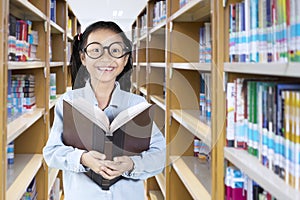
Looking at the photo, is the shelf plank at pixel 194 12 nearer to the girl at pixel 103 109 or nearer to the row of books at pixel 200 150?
the girl at pixel 103 109

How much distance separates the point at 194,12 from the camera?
2.53m

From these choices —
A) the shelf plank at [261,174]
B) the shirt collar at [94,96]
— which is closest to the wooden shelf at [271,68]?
the shelf plank at [261,174]

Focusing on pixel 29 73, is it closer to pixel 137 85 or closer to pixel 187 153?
pixel 187 153

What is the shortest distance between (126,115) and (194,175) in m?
0.69

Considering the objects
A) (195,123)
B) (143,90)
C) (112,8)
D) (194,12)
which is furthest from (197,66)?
(112,8)

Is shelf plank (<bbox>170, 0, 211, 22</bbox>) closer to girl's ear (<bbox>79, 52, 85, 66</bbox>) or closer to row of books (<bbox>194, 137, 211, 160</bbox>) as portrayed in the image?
Result: girl's ear (<bbox>79, 52, 85, 66</bbox>)

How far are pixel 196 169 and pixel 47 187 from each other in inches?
45.8

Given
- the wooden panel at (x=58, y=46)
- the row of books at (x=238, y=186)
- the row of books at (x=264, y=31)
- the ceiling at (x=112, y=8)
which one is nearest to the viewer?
the row of books at (x=264, y=31)

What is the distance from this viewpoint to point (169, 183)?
3139mm

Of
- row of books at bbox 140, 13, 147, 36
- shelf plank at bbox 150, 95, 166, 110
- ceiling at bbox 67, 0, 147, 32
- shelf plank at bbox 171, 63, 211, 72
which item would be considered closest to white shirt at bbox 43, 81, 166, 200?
shelf plank at bbox 171, 63, 211, 72

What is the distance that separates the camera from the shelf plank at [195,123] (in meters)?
2.04

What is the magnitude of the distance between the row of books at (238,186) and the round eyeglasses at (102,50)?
1084 millimetres

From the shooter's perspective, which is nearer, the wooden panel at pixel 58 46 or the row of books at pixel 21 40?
the row of books at pixel 21 40

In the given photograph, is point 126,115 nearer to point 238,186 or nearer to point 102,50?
point 102,50
